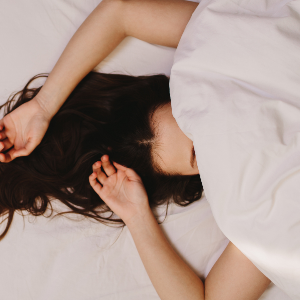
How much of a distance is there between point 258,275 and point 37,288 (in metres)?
0.69

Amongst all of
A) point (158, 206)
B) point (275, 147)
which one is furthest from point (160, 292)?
point (275, 147)

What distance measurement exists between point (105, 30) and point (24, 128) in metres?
0.39

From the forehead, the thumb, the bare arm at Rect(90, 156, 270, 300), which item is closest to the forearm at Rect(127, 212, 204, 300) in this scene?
the bare arm at Rect(90, 156, 270, 300)

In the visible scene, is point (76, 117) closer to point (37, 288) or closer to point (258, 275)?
point (37, 288)

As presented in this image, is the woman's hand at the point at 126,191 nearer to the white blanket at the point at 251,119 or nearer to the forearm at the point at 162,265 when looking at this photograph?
the forearm at the point at 162,265

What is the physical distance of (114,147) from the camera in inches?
28.6

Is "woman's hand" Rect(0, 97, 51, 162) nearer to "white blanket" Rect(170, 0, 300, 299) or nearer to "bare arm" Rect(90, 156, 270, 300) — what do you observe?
"bare arm" Rect(90, 156, 270, 300)

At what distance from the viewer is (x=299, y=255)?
0.50 meters

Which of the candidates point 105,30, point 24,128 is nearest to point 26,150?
point 24,128

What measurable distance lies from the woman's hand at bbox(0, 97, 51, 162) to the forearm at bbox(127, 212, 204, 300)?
403mm

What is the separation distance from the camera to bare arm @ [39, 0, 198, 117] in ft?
2.33

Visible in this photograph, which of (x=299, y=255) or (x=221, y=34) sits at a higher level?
(x=221, y=34)

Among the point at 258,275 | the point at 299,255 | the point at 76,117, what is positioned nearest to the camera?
the point at 299,255

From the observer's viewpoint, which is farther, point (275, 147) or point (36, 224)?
point (36, 224)
